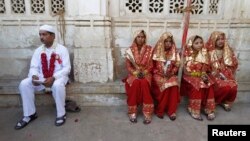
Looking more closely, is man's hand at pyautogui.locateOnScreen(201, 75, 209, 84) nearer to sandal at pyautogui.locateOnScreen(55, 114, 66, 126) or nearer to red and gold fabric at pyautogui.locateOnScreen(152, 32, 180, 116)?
red and gold fabric at pyautogui.locateOnScreen(152, 32, 180, 116)

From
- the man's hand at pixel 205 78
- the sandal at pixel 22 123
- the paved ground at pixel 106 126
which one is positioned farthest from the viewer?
the man's hand at pixel 205 78

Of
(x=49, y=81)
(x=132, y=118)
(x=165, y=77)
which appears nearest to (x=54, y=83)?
(x=49, y=81)

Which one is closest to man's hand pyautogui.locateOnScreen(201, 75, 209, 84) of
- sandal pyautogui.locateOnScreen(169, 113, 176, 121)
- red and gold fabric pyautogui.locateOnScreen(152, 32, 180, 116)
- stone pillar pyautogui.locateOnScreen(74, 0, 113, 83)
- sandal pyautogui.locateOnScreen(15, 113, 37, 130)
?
red and gold fabric pyautogui.locateOnScreen(152, 32, 180, 116)

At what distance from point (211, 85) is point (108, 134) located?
5.66ft

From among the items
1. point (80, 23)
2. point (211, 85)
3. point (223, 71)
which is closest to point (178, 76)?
point (211, 85)

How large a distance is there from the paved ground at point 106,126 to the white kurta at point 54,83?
0.25 metres

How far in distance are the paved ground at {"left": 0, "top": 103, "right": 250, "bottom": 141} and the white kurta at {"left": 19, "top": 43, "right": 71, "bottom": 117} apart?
249 millimetres

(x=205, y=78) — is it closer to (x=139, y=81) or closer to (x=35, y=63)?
(x=139, y=81)

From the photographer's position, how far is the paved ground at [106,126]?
3.38 m

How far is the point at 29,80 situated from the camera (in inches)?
146

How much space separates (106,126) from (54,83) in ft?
3.17

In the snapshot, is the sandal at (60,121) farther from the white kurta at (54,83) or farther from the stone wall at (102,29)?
the stone wall at (102,29)

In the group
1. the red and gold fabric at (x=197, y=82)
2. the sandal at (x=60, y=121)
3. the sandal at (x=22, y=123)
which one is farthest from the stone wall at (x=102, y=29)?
the sandal at (x=22, y=123)

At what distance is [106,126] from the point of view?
365 centimetres
